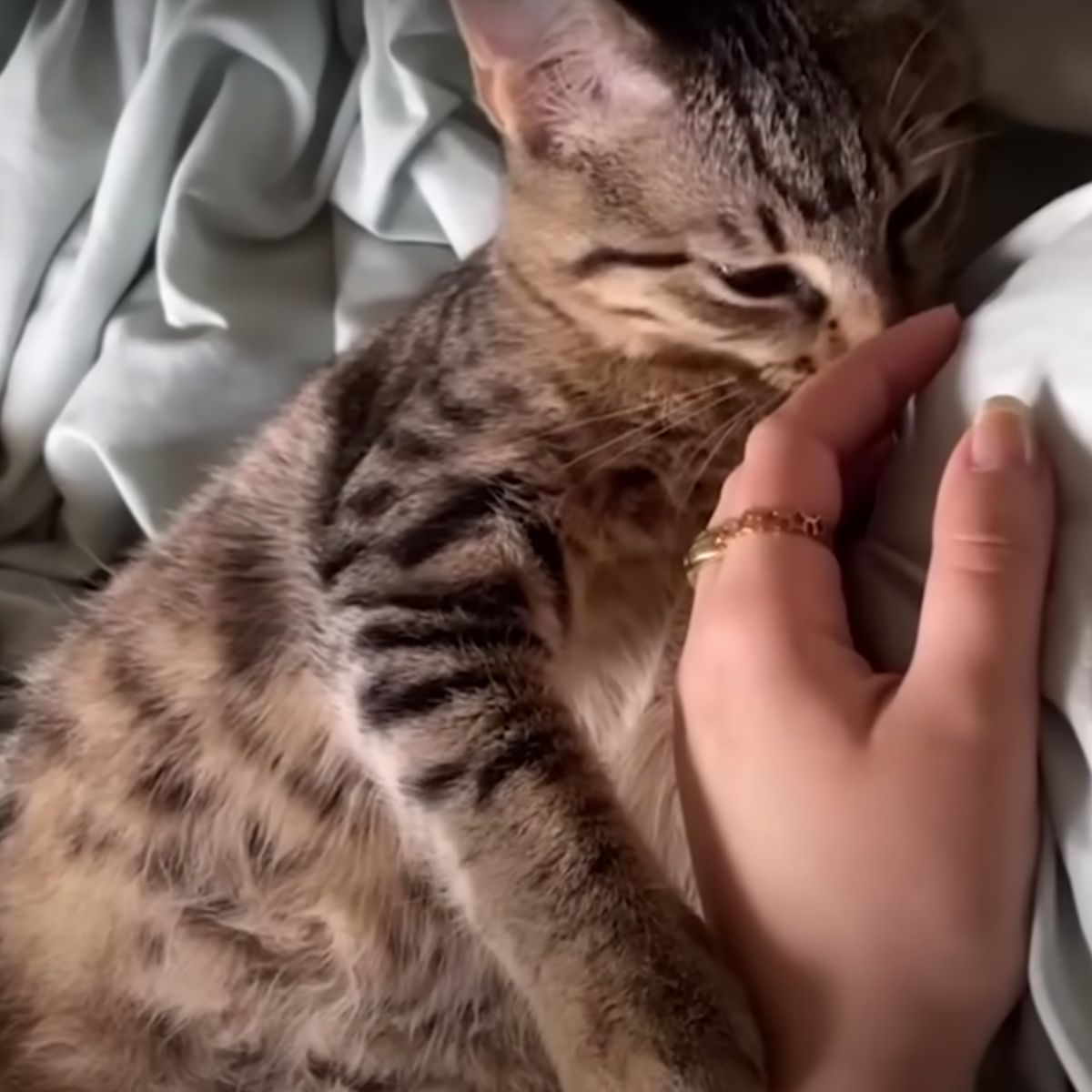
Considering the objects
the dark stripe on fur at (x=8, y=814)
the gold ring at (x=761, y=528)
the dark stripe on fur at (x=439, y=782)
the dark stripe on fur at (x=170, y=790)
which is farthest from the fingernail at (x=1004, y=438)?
the dark stripe on fur at (x=8, y=814)

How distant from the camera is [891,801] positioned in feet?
2.61

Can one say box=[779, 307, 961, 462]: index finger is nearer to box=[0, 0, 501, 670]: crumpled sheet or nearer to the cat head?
the cat head

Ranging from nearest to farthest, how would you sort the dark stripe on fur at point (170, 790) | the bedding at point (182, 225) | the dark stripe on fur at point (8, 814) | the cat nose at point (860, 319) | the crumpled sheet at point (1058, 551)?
the crumpled sheet at point (1058, 551) < the cat nose at point (860, 319) < the dark stripe on fur at point (170, 790) < the dark stripe on fur at point (8, 814) < the bedding at point (182, 225)

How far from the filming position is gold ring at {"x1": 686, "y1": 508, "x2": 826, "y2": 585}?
90cm

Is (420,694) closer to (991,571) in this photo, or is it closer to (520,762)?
(520,762)

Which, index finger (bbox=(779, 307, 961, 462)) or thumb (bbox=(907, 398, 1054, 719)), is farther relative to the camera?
index finger (bbox=(779, 307, 961, 462))

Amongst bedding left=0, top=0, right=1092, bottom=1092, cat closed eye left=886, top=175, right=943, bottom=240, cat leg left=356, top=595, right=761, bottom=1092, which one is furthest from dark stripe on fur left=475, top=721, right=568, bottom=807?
bedding left=0, top=0, right=1092, bottom=1092

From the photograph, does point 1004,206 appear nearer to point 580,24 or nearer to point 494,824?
point 580,24

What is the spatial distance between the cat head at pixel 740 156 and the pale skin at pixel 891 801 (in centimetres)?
22

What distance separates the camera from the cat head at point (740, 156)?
1.02 meters

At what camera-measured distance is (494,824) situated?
95cm

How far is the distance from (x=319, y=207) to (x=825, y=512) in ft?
2.54

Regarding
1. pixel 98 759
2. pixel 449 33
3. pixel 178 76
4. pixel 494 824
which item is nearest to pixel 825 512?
pixel 494 824

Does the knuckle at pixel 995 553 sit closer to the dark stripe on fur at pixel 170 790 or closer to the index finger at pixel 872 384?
the index finger at pixel 872 384
